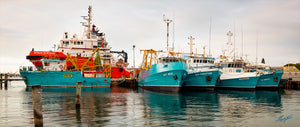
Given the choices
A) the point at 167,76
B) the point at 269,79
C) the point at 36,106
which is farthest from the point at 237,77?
the point at 36,106

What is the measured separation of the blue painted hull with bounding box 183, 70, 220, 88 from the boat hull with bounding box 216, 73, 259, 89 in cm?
594

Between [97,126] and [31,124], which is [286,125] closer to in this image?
[97,126]

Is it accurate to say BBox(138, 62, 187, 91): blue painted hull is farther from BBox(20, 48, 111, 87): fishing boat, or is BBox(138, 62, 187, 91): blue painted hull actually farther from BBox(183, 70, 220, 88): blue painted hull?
BBox(20, 48, 111, 87): fishing boat

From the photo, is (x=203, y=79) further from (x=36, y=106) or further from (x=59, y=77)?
(x=36, y=106)

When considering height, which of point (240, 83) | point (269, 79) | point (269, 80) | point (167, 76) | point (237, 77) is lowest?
point (240, 83)

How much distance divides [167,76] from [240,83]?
14805mm

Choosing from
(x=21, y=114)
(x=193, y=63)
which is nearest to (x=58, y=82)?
Answer: (x=193, y=63)

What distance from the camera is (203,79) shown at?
36219 mm

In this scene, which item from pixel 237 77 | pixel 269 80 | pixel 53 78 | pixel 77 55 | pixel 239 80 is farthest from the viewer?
pixel 77 55

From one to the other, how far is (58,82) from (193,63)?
24485 mm

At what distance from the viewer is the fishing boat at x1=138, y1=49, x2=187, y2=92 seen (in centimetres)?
3166

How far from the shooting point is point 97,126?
11312 mm

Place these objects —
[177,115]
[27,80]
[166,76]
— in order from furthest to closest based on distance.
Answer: [27,80] < [166,76] < [177,115]

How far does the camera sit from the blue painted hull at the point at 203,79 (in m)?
35.3
